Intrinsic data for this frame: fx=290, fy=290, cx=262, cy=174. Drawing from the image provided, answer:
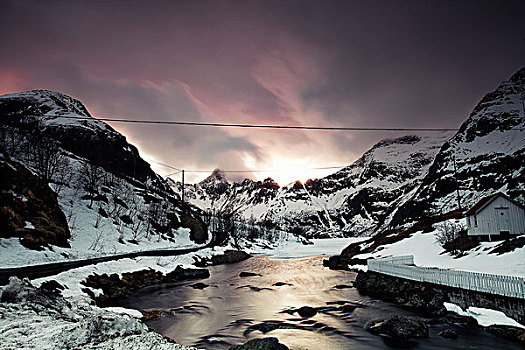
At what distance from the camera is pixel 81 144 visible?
92.7 metres

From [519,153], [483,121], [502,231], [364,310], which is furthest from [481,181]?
[364,310]

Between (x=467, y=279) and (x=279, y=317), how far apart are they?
37.8 feet

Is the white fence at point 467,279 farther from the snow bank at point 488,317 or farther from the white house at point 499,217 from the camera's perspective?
the white house at point 499,217

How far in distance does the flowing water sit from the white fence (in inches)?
91.0

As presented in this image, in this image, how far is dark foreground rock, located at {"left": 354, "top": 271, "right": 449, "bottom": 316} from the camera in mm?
18641

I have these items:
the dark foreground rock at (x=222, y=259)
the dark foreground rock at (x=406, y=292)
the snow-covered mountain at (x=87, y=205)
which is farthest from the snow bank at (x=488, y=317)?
the dark foreground rock at (x=222, y=259)

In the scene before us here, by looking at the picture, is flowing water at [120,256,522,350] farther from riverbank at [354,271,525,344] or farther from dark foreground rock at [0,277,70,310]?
dark foreground rock at [0,277,70,310]

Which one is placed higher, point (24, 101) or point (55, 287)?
point (24, 101)

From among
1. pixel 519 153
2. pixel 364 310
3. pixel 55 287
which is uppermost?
pixel 519 153

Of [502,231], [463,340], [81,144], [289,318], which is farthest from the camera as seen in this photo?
[81,144]

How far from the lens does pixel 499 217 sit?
32.4m

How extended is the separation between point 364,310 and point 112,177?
6610 centimetres

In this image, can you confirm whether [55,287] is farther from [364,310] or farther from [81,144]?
[81,144]

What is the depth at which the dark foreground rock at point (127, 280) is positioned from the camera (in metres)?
21.0
